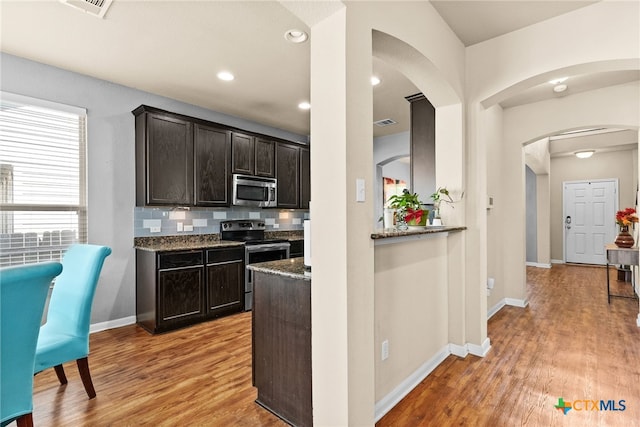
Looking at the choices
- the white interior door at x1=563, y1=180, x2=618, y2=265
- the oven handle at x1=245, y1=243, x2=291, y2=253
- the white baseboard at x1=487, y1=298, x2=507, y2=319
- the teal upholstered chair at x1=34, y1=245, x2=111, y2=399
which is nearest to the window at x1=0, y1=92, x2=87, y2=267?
the teal upholstered chair at x1=34, y1=245, x2=111, y2=399

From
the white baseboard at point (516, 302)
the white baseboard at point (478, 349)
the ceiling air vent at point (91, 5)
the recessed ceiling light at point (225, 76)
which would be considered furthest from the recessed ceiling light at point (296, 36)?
the white baseboard at point (516, 302)

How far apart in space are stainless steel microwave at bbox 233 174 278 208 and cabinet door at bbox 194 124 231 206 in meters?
0.13

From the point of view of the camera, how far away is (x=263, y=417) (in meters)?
1.90

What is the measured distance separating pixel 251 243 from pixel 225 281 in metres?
0.57

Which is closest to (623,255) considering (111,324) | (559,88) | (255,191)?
(559,88)

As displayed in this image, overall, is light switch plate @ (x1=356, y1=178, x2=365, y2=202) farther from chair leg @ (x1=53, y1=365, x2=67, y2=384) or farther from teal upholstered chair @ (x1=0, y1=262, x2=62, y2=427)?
chair leg @ (x1=53, y1=365, x2=67, y2=384)

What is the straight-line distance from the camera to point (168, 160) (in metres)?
3.58

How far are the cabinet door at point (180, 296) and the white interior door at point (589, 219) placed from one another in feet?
26.7

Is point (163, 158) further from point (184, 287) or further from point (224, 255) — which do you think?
point (184, 287)

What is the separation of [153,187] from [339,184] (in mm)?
2721

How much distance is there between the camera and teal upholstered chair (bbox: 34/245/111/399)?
186 cm

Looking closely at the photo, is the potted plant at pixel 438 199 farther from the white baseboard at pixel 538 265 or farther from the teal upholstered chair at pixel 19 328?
the white baseboard at pixel 538 265

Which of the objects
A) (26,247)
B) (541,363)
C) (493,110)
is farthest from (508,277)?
(26,247)

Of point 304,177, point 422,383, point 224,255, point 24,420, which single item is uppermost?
point 304,177
